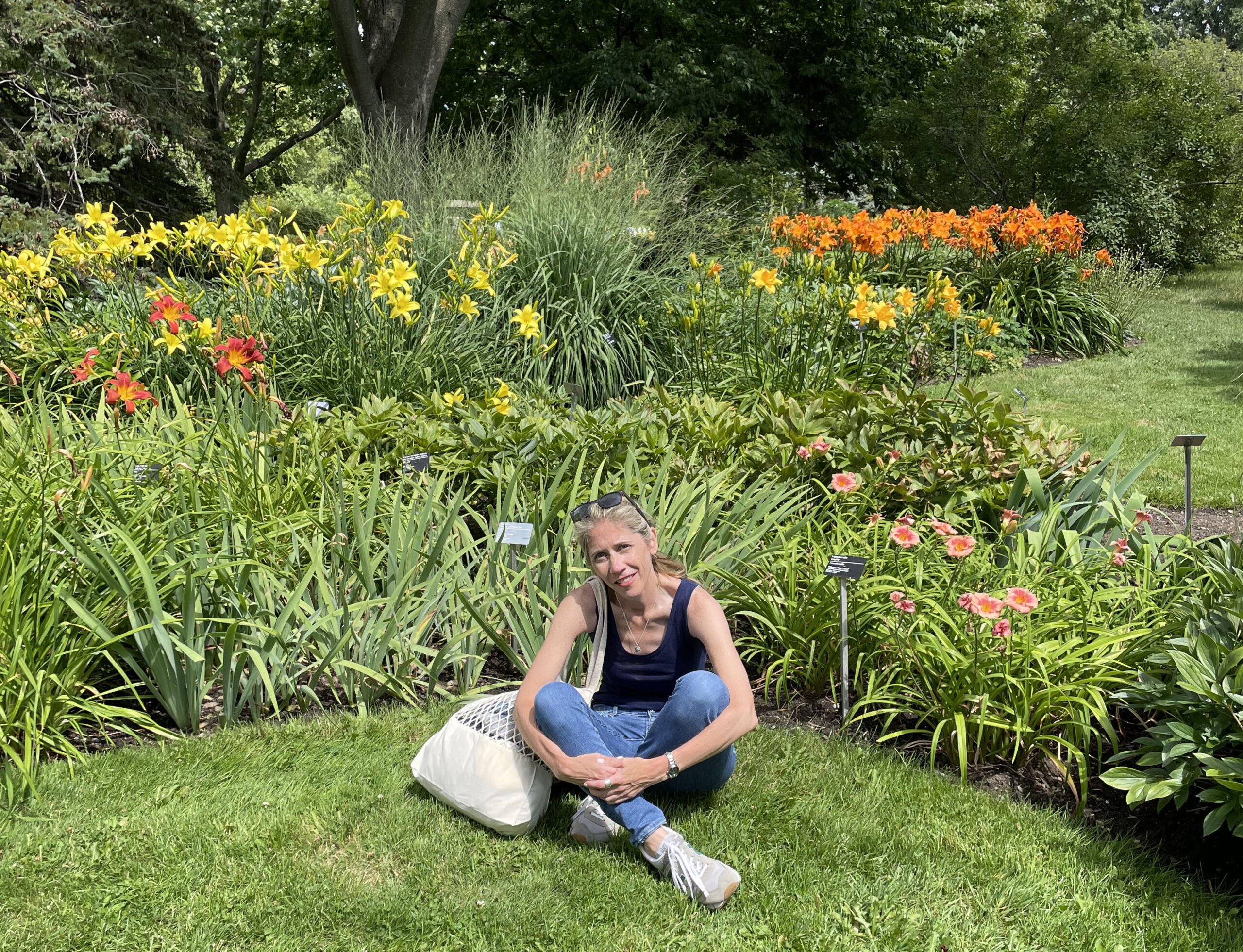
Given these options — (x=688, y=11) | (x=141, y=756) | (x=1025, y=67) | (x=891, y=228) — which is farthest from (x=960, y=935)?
(x=688, y=11)

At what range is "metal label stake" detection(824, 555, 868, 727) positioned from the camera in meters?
2.62

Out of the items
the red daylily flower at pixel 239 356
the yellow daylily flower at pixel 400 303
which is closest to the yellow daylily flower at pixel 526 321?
the yellow daylily flower at pixel 400 303

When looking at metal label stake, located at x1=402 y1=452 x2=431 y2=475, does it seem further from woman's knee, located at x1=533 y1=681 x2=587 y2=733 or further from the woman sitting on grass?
woman's knee, located at x1=533 y1=681 x2=587 y2=733

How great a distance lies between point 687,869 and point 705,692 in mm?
394

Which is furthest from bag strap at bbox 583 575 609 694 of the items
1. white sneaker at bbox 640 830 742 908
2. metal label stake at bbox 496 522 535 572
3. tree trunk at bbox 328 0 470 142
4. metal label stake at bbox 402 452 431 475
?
tree trunk at bbox 328 0 470 142

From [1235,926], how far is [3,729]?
2.95m

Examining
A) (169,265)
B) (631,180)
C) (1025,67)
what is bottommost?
(169,265)

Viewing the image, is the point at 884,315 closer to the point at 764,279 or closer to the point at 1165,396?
the point at 764,279

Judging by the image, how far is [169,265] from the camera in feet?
16.2

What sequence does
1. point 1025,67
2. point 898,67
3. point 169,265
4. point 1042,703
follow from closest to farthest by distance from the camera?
point 1042,703, point 169,265, point 1025,67, point 898,67

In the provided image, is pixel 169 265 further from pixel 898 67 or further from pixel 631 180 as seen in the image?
pixel 898 67

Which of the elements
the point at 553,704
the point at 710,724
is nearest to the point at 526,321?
the point at 553,704

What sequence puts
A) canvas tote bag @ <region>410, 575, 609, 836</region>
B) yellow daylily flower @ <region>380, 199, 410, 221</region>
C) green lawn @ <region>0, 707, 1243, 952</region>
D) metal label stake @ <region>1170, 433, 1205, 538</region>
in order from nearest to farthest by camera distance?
green lawn @ <region>0, 707, 1243, 952</region> → canvas tote bag @ <region>410, 575, 609, 836</region> → metal label stake @ <region>1170, 433, 1205, 538</region> → yellow daylily flower @ <region>380, 199, 410, 221</region>

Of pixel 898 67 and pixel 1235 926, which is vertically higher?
pixel 898 67
